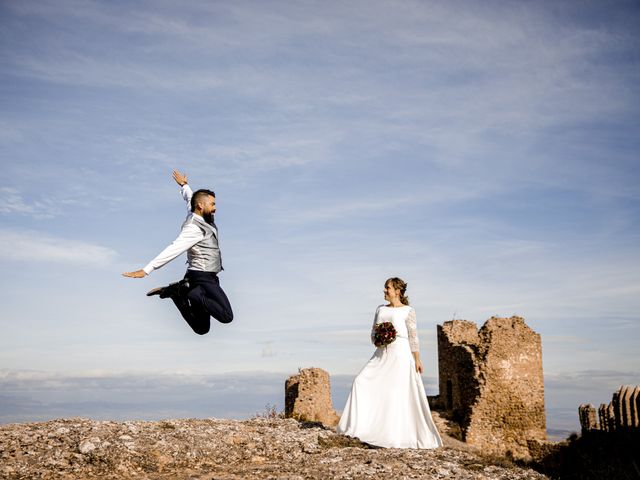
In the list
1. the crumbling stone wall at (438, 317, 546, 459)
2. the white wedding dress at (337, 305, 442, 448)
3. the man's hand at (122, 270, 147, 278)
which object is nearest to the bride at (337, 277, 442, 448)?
the white wedding dress at (337, 305, 442, 448)

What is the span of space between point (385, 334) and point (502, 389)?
1964 centimetres

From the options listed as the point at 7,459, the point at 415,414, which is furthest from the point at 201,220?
the point at 415,414

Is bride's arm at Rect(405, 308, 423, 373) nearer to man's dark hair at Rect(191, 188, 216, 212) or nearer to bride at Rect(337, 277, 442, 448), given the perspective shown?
bride at Rect(337, 277, 442, 448)

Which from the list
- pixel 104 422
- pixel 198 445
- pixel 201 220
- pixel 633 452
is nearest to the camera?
pixel 201 220

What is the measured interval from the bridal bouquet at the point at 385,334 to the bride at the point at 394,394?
→ 4.1 inches

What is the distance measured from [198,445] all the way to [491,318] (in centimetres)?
2224

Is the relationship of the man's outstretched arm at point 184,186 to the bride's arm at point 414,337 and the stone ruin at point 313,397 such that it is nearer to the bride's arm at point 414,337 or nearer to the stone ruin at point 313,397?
the bride's arm at point 414,337

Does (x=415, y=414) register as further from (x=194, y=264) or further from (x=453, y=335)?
(x=453, y=335)

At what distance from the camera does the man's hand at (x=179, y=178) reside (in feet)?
36.5

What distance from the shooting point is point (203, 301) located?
991cm

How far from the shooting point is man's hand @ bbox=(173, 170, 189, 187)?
11133 mm

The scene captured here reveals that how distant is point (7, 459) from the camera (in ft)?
31.4

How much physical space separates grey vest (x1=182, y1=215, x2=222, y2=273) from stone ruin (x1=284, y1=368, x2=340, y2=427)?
1532 cm

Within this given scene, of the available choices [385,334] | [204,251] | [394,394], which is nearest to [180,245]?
[204,251]
